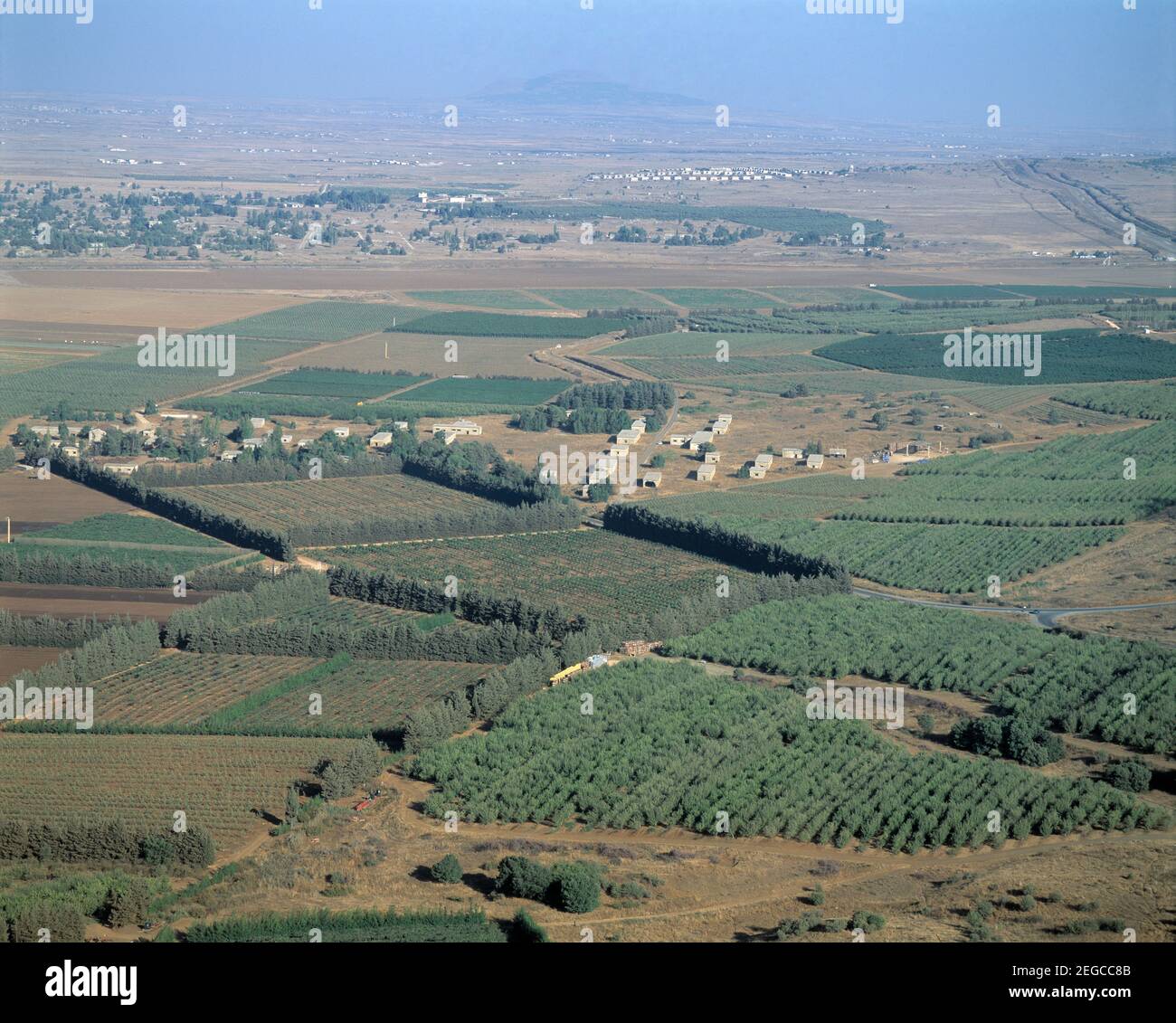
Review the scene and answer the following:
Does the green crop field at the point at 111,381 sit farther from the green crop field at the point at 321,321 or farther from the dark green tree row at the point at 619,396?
the dark green tree row at the point at 619,396

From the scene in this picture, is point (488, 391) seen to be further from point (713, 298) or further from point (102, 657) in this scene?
point (102, 657)

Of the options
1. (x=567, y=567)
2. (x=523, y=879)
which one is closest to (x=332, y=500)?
(x=567, y=567)

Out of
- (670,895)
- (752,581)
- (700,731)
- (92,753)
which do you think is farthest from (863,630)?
(92,753)

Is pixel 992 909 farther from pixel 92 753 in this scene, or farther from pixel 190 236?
pixel 190 236

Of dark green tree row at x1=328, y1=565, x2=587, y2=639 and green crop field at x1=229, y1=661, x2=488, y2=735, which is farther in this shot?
dark green tree row at x1=328, y1=565, x2=587, y2=639

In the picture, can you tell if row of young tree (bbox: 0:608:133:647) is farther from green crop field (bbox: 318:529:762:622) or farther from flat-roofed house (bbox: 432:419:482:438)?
flat-roofed house (bbox: 432:419:482:438)

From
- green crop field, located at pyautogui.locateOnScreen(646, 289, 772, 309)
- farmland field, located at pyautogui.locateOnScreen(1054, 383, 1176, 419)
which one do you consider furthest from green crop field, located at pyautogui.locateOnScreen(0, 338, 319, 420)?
farmland field, located at pyautogui.locateOnScreen(1054, 383, 1176, 419)
